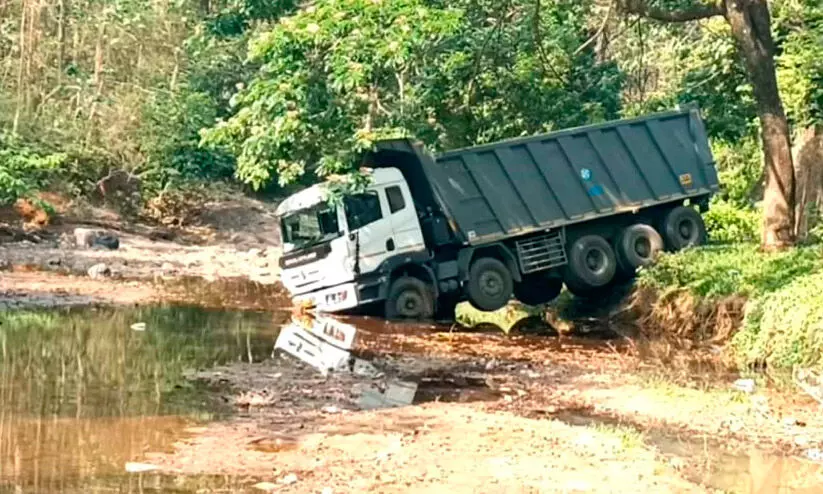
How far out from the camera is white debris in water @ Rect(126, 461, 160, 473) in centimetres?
839

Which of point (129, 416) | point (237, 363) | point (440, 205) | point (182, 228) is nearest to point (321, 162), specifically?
point (440, 205)

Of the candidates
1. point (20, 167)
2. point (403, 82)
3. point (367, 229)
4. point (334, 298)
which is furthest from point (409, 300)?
point (20, 167)

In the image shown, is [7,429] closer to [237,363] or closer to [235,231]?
[237,363]

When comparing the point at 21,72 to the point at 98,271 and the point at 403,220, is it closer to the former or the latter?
the point at 98,271

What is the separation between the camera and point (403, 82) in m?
22.5

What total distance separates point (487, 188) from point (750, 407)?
8.36m

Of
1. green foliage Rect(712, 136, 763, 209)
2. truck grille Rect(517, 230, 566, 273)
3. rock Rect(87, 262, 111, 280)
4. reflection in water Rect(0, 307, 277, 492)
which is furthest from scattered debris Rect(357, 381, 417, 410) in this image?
green foliage Rect(712, 136, 763, 209)

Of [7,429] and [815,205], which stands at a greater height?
[815,205]

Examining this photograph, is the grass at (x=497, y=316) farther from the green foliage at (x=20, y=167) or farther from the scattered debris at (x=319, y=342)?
the green foliage at (x=20, y=167)

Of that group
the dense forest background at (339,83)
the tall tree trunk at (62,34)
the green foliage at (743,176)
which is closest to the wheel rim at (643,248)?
the dense forest background at (339,83)

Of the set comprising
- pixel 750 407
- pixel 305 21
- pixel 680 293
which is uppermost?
pixel 305 21

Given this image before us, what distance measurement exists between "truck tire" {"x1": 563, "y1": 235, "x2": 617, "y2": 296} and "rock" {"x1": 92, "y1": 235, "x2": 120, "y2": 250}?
35.8ft

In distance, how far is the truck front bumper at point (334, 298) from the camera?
1880 centimetres

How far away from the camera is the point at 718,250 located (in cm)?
1870
